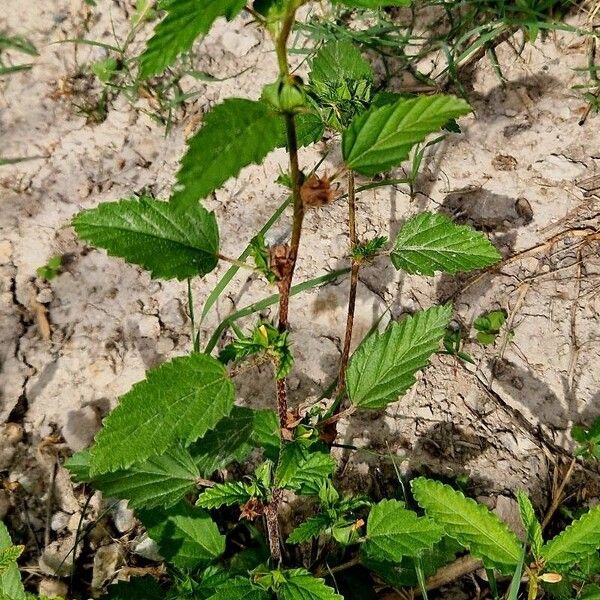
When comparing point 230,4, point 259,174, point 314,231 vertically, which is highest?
point 230,4

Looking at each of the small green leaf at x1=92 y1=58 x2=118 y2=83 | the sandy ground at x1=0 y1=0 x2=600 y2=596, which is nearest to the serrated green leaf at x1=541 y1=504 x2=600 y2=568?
the sandy ground at x1=0 y1=0 x2=600 y2=596

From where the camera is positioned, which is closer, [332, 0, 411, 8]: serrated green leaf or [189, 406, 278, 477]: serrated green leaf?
[332, 0, 411, 8]: serrated green leaf

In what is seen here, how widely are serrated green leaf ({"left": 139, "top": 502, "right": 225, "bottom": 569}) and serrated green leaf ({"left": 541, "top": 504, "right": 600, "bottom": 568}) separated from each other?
2.93ft

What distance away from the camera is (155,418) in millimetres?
1195

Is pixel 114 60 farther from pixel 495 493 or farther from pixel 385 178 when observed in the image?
pixel 495 493

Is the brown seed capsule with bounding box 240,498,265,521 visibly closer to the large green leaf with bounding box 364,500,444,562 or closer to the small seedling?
the large green leaf with bounding box 364,500,444,562

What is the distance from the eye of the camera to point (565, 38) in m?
2.56

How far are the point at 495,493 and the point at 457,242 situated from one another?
0.92 metres

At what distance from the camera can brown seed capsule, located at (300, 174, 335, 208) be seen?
997 mm

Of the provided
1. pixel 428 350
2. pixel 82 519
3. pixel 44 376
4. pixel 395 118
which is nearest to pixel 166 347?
pixel 44 376

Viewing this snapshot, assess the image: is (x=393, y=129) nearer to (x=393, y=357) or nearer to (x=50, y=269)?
(x=393, y=357)

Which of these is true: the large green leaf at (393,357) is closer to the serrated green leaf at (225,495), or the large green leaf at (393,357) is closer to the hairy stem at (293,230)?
the hairy stem at (293,230)

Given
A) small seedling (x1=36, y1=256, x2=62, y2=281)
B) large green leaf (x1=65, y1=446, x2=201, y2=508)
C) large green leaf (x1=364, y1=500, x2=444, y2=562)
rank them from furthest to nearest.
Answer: small seedling (x1=36, y1=256, x2=62, y2=281)
large green leaf (x1=65, y1=446, x2=201, y2=508)
large green leaf (x1=364, y1=500, x2=444, y2=562)

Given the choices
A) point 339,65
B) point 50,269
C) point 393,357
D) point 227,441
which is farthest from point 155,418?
point 50,269
